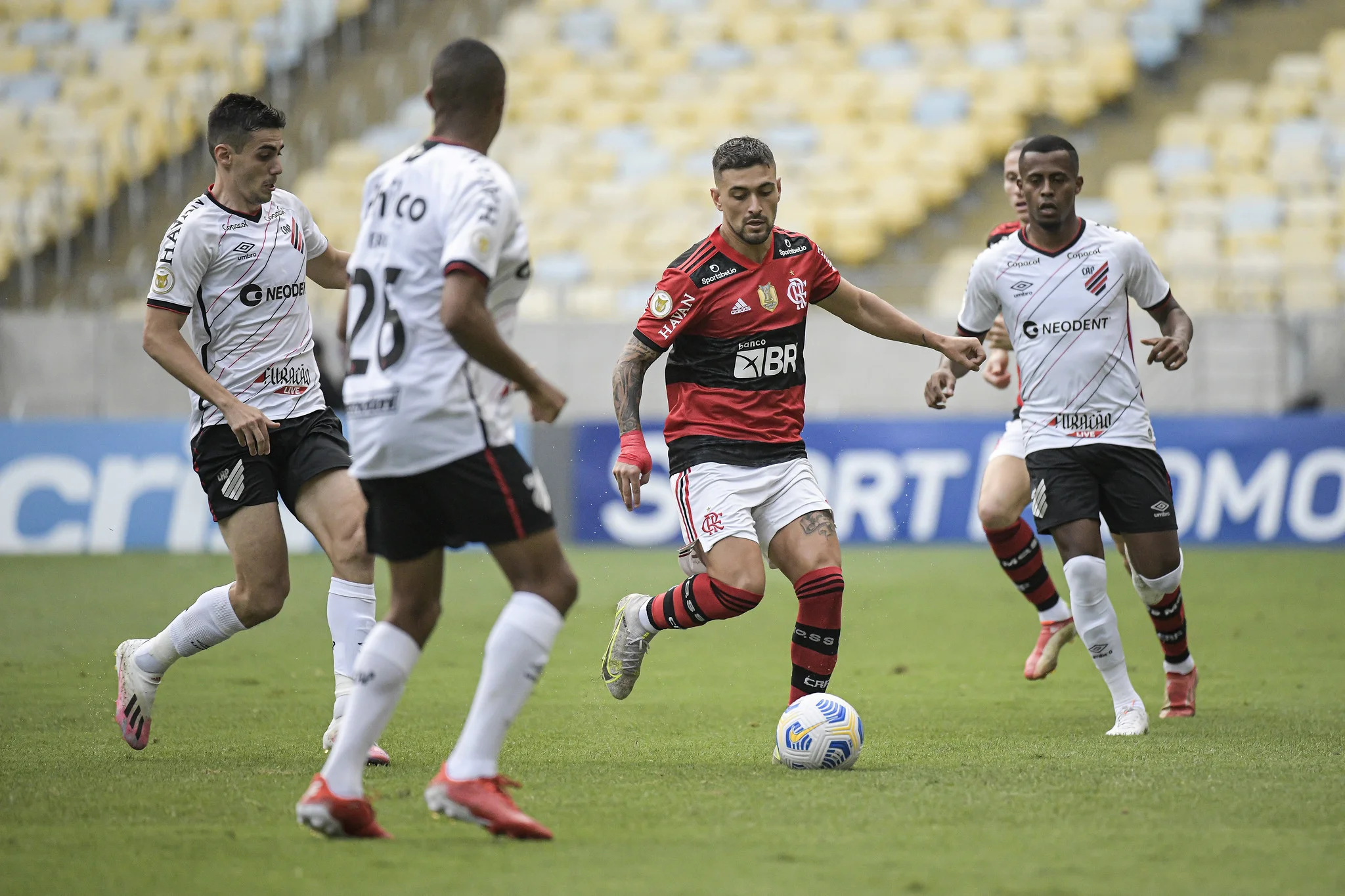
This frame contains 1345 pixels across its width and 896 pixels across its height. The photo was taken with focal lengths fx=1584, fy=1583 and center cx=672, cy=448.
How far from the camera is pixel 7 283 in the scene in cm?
1942

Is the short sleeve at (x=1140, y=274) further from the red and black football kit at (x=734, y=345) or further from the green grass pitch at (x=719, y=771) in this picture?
the green grass pitch at (x=719, y=771)

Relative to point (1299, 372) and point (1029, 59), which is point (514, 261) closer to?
point (1299, 372)

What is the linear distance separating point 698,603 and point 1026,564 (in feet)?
9.12

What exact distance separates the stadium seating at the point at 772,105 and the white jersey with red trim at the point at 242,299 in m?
13.1

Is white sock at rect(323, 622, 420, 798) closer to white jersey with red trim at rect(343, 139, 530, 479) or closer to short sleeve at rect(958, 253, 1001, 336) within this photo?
white jersey with red trim at rect(343, 139, 530, 479)

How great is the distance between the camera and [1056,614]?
8.35 meters

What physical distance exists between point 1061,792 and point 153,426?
39.6 feet

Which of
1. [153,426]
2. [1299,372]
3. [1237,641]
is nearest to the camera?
[1237,641]

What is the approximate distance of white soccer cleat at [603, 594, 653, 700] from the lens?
21.6ft

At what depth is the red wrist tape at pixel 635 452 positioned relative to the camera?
5910 mm

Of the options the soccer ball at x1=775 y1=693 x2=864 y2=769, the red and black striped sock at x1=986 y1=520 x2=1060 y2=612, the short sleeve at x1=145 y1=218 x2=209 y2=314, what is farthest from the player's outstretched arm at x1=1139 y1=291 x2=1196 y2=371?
the short sleeve at x1=145 y1=218 x2=209 y2=314

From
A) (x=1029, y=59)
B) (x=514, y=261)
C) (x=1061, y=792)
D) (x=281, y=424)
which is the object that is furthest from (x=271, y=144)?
(x=1029, y=59)

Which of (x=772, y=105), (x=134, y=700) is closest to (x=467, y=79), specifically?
(x=134, y=700)

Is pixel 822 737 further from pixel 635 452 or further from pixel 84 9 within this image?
pixel 84 9
